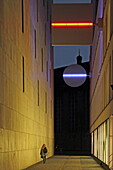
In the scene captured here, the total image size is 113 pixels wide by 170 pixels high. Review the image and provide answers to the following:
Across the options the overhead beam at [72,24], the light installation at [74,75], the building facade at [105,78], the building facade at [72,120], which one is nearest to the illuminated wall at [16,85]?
the building facade at [105,78]

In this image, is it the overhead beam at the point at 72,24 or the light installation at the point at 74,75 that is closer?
the overhead beam at the point at 72,24

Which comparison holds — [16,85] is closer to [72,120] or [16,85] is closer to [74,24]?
[74,24]

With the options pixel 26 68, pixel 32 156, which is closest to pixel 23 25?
pixel 26 68

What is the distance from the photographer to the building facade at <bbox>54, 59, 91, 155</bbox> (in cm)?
6662

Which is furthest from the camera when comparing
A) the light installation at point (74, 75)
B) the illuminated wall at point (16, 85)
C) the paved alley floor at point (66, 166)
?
the light installation at point (74, 75)

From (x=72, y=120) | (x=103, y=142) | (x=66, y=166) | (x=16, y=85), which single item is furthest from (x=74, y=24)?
(x=72, y=120)

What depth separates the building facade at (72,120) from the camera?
219 feet

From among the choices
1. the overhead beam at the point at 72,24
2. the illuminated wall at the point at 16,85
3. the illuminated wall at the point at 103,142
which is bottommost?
the illuminated wall at the point at 103,142

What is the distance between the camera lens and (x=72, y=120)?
67.5 meters

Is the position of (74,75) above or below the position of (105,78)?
above

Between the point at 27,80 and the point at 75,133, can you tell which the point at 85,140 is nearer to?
the point at 75,133

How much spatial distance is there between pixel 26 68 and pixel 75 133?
3985cm

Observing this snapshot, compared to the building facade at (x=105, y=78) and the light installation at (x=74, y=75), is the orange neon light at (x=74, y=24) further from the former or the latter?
the light installation at (x=74, y=75)

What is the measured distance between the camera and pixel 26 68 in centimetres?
2812
